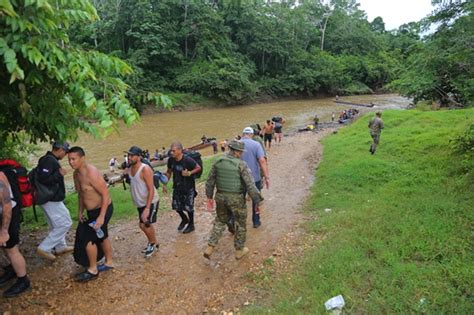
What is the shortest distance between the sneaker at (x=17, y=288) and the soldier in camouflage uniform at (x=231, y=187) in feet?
7.68

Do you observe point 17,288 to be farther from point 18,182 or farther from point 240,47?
point 240,47

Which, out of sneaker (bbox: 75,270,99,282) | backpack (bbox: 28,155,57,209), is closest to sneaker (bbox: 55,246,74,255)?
sneaker (bbox: 75,270,99,282)

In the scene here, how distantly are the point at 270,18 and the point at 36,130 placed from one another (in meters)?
52.4

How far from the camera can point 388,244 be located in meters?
5.07

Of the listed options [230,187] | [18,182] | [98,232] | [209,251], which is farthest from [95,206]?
[230,187]

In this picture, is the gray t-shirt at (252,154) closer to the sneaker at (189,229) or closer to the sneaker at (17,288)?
the sneaker at (189,229)

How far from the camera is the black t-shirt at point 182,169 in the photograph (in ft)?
18.6

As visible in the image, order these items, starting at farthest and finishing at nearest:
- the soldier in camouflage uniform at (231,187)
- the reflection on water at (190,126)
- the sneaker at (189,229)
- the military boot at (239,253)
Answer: the reflection on water at (190,126)
the sneaker at (189,229)
the military boot at (239,253)
the soldier in camouflage uniform at (231,187)

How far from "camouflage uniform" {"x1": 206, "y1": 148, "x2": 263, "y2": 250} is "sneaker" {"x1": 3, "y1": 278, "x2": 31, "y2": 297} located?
7.94 ft

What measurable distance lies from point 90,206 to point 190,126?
25209 millimetres

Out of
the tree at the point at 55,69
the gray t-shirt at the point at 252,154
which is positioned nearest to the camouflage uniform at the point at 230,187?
the gray t-shirt at the point at 252,154

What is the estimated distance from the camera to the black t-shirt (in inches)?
223

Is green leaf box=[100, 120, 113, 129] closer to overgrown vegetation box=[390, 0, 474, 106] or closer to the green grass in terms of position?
the green grass

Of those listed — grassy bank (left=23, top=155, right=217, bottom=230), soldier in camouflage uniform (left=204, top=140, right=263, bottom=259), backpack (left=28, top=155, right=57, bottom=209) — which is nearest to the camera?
backpack (left=28, top=155, right=57, bottom=209)
